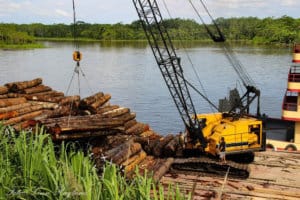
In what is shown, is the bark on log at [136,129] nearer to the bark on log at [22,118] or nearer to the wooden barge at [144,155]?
the wooden barge at [144,155]

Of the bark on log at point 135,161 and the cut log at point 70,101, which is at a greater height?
the cut log at point 70,101

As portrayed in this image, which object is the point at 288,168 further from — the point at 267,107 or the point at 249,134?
the point at 267,107

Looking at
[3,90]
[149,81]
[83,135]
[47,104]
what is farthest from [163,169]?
[149,81]

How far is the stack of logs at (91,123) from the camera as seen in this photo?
48.2ft

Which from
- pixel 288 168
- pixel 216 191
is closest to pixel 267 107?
pixel 288 168

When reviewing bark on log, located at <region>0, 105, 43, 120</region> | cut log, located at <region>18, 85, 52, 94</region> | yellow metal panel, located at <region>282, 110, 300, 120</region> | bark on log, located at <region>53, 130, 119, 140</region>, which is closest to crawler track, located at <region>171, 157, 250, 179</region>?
bark on log, located at <region>53, 130, 119, 140</region>

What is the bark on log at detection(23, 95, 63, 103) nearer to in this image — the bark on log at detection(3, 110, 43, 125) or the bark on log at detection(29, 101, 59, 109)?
the bark on log at detection(29, 101, 59, 109)

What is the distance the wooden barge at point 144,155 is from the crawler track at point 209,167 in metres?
0.12

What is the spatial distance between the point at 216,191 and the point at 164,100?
31.3 meters

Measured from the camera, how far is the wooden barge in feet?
43.7

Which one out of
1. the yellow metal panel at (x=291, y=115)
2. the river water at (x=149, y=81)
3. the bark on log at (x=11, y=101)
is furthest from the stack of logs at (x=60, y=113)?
the river water at (x=149, y=81)

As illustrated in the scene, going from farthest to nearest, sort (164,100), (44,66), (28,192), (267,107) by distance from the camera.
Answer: (44,66) → (164,100) → (267,107) → (28,192)

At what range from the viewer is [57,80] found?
179ft

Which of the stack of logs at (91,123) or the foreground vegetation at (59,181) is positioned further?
the stack of logs at (91,123)
